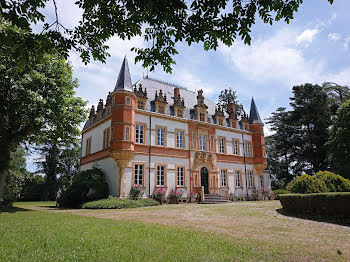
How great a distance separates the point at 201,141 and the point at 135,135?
26.2 feet

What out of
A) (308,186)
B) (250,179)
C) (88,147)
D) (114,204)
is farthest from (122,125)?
(250,179)

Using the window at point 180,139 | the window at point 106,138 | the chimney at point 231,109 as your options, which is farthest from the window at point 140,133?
the chimney at point 231,109

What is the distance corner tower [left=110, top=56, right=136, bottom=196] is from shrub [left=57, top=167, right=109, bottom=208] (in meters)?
2.05

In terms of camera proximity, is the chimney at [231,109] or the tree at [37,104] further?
the chimney at [231,109]

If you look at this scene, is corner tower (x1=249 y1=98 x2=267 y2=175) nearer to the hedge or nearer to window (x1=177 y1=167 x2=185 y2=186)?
window (x1=177 y1=167 x2=185 y2=186)

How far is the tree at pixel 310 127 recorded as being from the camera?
3709 centimetres

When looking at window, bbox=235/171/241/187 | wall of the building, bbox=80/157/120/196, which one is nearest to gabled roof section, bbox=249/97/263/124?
window, bbox=235/171/241/187

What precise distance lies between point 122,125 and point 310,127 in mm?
31512

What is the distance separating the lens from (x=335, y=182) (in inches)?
500

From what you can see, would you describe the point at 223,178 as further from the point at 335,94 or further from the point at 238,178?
the point at 335,94

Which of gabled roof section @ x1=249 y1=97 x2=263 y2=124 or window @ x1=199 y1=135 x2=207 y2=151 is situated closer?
window @ x1=199 y1=135 x2=207 y2=151

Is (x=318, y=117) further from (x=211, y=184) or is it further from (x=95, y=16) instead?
(x=95, y=16)

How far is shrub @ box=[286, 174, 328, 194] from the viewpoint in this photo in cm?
1245

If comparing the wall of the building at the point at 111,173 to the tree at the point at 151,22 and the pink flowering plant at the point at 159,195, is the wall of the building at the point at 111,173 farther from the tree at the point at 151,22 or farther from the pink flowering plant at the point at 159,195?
the tree at the point at 151,22
